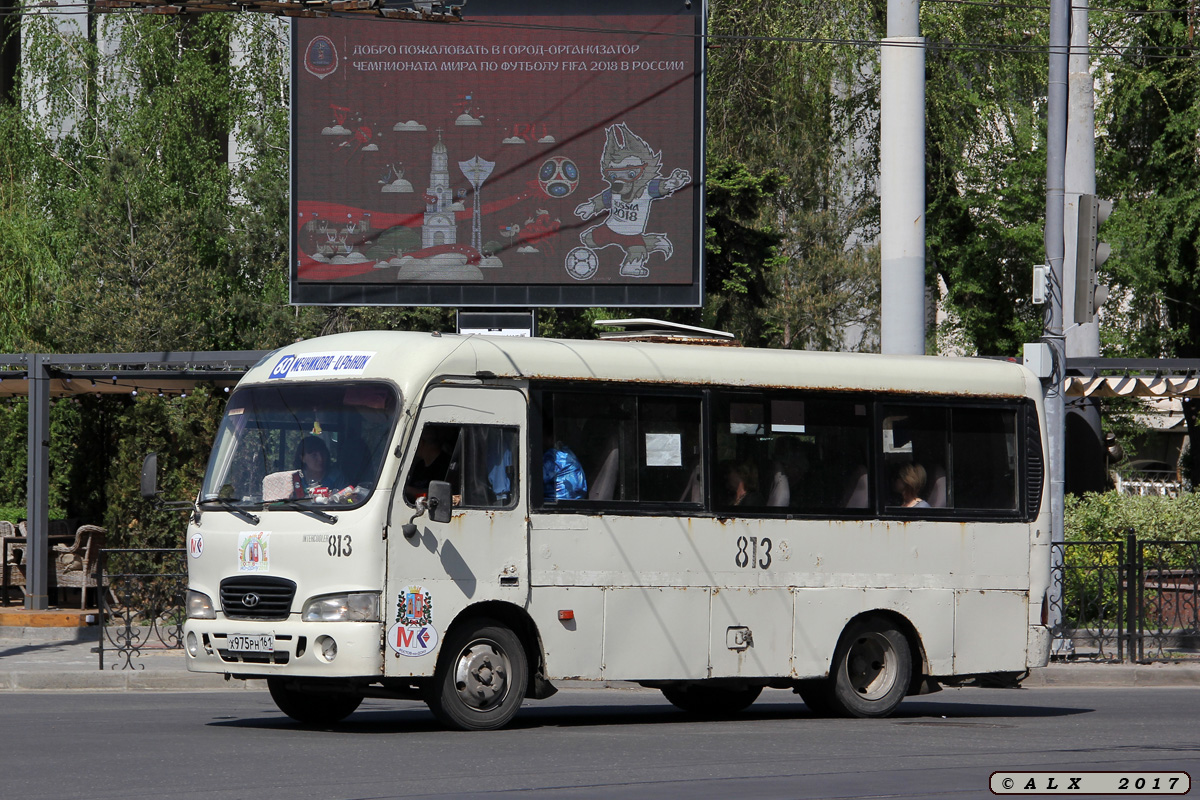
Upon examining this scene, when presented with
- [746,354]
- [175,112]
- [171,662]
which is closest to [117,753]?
[746,354]

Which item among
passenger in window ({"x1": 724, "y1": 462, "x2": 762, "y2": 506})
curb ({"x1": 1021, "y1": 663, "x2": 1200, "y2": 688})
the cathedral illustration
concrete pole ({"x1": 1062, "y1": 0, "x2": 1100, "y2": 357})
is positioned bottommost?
curb ({"x1": 1021, "y1": 663, "x2": 1200, "y2": 688})

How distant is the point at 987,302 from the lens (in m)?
32.6

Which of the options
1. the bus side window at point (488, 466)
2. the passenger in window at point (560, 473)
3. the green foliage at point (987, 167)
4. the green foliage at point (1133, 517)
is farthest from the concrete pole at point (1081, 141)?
the bus side window at point (488, 466)

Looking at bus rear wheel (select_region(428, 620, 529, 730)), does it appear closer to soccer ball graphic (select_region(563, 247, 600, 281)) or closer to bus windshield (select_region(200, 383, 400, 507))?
bus windshield (select_region(200, 383, 400, 507))

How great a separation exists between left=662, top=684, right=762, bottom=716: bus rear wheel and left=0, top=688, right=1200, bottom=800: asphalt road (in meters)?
0.14

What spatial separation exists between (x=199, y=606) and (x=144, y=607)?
22.0 ft

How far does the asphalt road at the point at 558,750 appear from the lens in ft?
28.7

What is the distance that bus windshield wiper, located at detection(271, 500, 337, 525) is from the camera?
11195 mm

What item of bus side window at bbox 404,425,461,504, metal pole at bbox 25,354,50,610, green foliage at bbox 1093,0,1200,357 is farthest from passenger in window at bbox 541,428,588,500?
green foliage at bbox 1093,0,1200,357

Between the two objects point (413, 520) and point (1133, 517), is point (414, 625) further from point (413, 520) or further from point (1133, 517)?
point (1133, 517)

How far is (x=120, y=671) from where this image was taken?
614 inches

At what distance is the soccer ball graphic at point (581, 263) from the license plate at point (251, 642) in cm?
1002

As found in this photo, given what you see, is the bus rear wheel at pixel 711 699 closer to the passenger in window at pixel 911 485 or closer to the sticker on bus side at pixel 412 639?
the passenger in window at pixel 911 485

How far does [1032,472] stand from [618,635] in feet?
12.9
